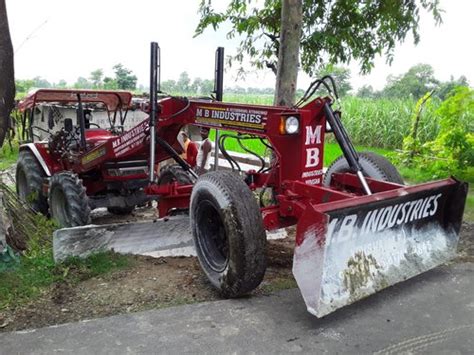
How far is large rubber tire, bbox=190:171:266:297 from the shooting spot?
3904mm

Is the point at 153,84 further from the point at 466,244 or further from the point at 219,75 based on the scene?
the point at 466,244

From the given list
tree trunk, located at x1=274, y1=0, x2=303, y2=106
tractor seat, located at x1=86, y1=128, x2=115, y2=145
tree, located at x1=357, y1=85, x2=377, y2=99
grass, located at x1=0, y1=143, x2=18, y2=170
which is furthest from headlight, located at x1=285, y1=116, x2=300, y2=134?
tree, located at x1=357, y1=85, x2=377, y2=99

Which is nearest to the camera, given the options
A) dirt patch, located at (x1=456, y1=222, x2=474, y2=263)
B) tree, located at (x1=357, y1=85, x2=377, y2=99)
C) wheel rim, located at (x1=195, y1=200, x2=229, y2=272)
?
wheel rim, located at (x1=195, y1=200, x2=229, y2=272)

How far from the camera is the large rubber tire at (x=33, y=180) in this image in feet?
23.2

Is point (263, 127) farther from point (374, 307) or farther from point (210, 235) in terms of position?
point (374, 307)

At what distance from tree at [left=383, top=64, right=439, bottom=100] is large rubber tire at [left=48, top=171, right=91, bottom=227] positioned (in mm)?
27571

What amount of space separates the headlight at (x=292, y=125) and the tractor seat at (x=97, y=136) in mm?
3432

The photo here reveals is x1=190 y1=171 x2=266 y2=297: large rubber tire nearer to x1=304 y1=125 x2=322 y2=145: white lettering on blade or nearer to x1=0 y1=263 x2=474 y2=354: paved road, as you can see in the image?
x1=0 y1=263 x2=474 y2=354: paved road

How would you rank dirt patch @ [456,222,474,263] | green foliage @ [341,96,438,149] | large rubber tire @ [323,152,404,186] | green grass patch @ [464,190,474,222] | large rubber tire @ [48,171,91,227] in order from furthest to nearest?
green foliage @ [341,96,438,149] → green grass patch @ [464,190,474,222] → large rubber tire @ [48,171,91,227] → dirt patch @ [456,222,474,263] → large rubber tire @ [323,152,404,186]

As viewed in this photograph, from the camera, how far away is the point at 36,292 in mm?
4355

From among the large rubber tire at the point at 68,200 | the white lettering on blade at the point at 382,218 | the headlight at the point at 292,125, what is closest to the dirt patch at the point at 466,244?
the white lettering on blade at the point at 382,218

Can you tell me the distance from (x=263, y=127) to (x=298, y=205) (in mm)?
829

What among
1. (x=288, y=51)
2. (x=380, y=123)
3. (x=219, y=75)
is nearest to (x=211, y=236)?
(x=219, y=75)

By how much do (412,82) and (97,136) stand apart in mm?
28529
